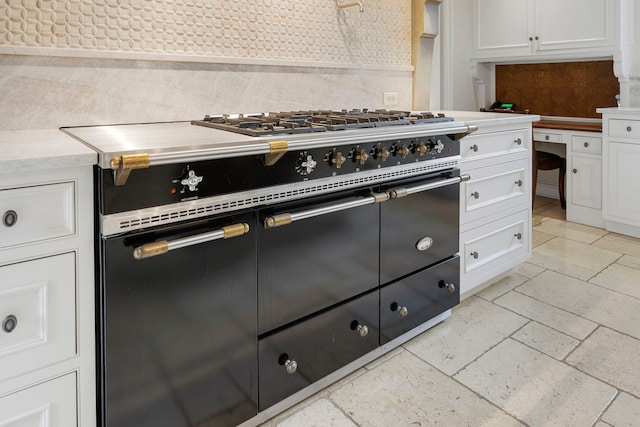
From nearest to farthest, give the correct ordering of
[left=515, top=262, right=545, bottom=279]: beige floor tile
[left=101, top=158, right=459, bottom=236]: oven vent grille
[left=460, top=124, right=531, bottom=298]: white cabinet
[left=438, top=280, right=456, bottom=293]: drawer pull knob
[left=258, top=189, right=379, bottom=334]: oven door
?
[left=101, top=158, right=459, bottom=236]: oven vent grille < [left=258, top=189, right=379, bottom=334]: oven door < [left=438, top=280, right=456, bottom=293]: drawer pull knob < [left=460, top=124, right=531, bottom=298]: white cabinet < [left=515, top=262, right=545, bottom=279]: beige floor tile

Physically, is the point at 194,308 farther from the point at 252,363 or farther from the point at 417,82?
the point at 417,82

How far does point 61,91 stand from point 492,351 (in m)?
1.99

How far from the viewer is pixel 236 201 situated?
52.6 inches

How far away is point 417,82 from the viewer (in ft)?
9.46

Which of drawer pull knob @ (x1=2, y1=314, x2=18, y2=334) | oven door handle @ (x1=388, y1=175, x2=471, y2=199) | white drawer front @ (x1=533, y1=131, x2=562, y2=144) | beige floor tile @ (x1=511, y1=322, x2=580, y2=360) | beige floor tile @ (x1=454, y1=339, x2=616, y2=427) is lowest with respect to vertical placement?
beige floor tile @ (x1=454, y1=339, x2=616, y2=427)

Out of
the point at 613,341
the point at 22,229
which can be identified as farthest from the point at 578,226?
the point at 22,229

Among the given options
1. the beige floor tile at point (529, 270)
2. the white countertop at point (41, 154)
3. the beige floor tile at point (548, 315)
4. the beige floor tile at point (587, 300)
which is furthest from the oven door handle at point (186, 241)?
the beige floor tile at point (529, 270)

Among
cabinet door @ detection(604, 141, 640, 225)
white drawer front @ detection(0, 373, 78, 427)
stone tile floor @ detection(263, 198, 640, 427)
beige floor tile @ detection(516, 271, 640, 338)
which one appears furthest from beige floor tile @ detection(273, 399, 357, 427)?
cabinet door @ detection(604, 141, 640, 225)

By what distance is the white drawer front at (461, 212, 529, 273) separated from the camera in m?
2.34

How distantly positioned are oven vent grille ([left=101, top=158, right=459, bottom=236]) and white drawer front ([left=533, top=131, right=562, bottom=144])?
266 cm

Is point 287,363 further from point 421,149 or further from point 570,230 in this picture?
point 570,230

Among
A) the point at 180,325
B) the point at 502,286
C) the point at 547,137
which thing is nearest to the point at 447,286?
the point at 502,286

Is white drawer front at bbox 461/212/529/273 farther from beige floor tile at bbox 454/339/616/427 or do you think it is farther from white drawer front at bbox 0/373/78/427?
white drawer front at bbox 0/373/78/427

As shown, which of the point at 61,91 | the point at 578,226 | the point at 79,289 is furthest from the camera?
the point at 578,226
